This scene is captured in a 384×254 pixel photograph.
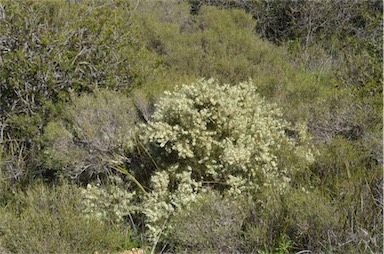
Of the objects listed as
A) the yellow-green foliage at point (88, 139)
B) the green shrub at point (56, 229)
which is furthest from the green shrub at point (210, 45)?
the green shrub at point (56, 229)

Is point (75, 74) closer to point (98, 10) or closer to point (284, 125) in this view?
point (98, 10)

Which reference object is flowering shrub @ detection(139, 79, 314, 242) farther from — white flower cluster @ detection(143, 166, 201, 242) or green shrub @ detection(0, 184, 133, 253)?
green shrub @ detection(0, 184, 133, 253)

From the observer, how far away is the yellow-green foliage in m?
3.98

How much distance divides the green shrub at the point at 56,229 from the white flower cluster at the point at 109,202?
8 centimetres

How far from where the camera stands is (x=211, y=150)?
3.88 m

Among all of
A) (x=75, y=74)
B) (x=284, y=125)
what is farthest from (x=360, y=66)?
(x=75, y=74)

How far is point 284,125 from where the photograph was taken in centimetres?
420

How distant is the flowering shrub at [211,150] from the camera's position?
12.2ft

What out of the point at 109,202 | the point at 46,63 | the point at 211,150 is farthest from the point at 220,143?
the point at 46,63

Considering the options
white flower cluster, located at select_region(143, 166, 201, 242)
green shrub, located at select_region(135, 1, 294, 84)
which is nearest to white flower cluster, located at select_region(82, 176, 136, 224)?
white flower cluster, located at select_region(143, 166, 201, 242)

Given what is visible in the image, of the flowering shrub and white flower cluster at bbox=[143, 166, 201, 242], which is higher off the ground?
the flowering shrub

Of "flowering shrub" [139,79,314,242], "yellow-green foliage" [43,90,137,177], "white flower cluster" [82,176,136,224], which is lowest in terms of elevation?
"white flower cluster" [82,176,136,224]

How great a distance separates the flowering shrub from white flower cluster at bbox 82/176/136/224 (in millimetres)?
191

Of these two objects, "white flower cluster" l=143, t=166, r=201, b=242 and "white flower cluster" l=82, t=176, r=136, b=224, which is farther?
"white flower cluster" l=82, t=176, r=136, b=224
